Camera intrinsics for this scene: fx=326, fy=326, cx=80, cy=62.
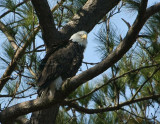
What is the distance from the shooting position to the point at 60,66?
11.9 ft

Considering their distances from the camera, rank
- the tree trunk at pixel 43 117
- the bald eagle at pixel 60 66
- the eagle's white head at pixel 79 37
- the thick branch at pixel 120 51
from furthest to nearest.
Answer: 1. the eagle's white head at pixel 79 37
2. the bald eagle at pixel 60 66
3. the tree trunk at pixel 43 117
4. the thick branch at pixel 120 51

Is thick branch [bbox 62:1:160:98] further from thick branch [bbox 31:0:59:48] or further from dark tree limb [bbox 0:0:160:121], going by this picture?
thick branch [bbox 31:0:59:48]

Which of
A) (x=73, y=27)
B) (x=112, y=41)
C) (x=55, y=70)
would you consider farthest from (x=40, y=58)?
(x=112, y=41)

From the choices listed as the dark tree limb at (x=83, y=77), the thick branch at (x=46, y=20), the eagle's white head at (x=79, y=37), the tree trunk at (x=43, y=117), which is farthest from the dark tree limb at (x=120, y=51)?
the eagle's white head at (x=79, y=37)

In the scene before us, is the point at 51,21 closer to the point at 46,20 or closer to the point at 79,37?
the point at 46,20

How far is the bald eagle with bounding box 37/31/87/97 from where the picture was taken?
11.4 ft

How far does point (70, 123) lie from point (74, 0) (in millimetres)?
1572

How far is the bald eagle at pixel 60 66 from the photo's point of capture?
11.4ft

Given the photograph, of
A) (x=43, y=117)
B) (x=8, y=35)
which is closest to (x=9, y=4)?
(x=8, y=35)

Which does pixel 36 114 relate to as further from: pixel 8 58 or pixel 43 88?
pixel 8 58

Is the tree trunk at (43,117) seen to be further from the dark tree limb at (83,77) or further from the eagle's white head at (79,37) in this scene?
the eagle's white head at (79,37)

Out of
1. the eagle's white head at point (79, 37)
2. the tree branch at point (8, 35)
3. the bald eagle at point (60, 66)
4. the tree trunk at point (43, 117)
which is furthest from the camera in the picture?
the eagle's white head at point (79, 37)

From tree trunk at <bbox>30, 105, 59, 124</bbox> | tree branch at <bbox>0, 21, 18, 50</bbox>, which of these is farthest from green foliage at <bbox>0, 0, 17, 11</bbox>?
tree trunk at <bbox>30, 105, 59, 124</bbox>

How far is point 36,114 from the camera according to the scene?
3.36 meters
